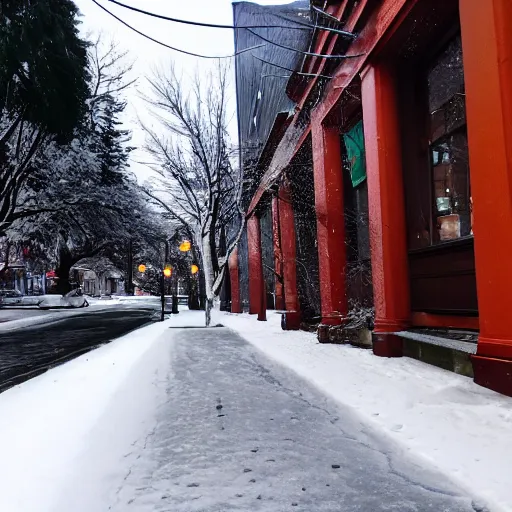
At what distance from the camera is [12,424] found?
12.4 ft

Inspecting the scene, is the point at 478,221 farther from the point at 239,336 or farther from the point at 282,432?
the point at 239,336

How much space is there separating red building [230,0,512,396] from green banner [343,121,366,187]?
0.04 metres

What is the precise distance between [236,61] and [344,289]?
52.4ft

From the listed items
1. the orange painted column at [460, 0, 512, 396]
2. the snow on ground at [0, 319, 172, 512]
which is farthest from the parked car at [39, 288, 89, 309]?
the orange painted column at [460, 0, 512, 396]

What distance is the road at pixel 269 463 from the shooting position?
2361 mm

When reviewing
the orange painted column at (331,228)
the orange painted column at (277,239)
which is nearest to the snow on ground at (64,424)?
the orange painted column at (331,228)

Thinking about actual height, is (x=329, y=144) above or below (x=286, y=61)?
below

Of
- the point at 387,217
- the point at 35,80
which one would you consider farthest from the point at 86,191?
the point at 387,217

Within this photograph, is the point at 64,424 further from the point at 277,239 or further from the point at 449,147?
the point at 277,239

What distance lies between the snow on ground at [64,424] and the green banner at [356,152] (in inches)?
220

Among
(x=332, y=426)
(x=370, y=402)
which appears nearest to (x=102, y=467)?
(x=332, y=426)

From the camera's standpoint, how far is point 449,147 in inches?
245

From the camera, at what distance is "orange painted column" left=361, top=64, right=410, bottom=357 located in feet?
21.4

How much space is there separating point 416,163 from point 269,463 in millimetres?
5613
